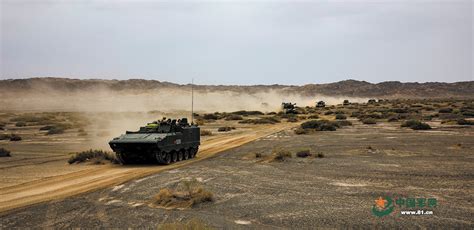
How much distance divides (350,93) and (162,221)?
153043 millimetres

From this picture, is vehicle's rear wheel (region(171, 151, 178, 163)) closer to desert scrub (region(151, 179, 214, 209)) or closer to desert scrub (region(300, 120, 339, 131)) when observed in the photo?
desert scrub (region(151, 179, 214, 209))

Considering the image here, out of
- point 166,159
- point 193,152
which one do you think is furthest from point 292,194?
point 193,152

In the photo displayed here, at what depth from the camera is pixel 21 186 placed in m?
13.5

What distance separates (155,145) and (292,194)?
724 cm

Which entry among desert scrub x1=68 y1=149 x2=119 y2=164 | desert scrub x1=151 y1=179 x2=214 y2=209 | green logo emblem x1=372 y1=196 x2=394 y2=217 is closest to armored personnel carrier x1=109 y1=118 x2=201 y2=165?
desert scrub x1=68 y1=149 x2=119 y2=164

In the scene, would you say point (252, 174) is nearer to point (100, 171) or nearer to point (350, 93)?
point (100, 171)

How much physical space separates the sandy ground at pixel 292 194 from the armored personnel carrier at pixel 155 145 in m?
1.29

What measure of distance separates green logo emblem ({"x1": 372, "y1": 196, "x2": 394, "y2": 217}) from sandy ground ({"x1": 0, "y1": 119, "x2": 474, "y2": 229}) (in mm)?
172

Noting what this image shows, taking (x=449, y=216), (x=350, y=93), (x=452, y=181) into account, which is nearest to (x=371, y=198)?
(x=449, y=216)

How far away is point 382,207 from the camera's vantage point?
33.4 ft

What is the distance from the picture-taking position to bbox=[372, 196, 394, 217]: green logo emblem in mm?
9648

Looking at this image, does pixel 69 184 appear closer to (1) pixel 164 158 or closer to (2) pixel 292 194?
(1) pixel 164 158

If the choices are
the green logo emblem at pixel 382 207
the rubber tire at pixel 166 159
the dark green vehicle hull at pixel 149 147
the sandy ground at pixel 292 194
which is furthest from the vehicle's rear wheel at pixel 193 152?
the green logo emblem at pixel 382 207

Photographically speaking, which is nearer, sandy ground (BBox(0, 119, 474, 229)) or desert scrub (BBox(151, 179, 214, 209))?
sandy ground (BBox(0, 119, 474, 229))
